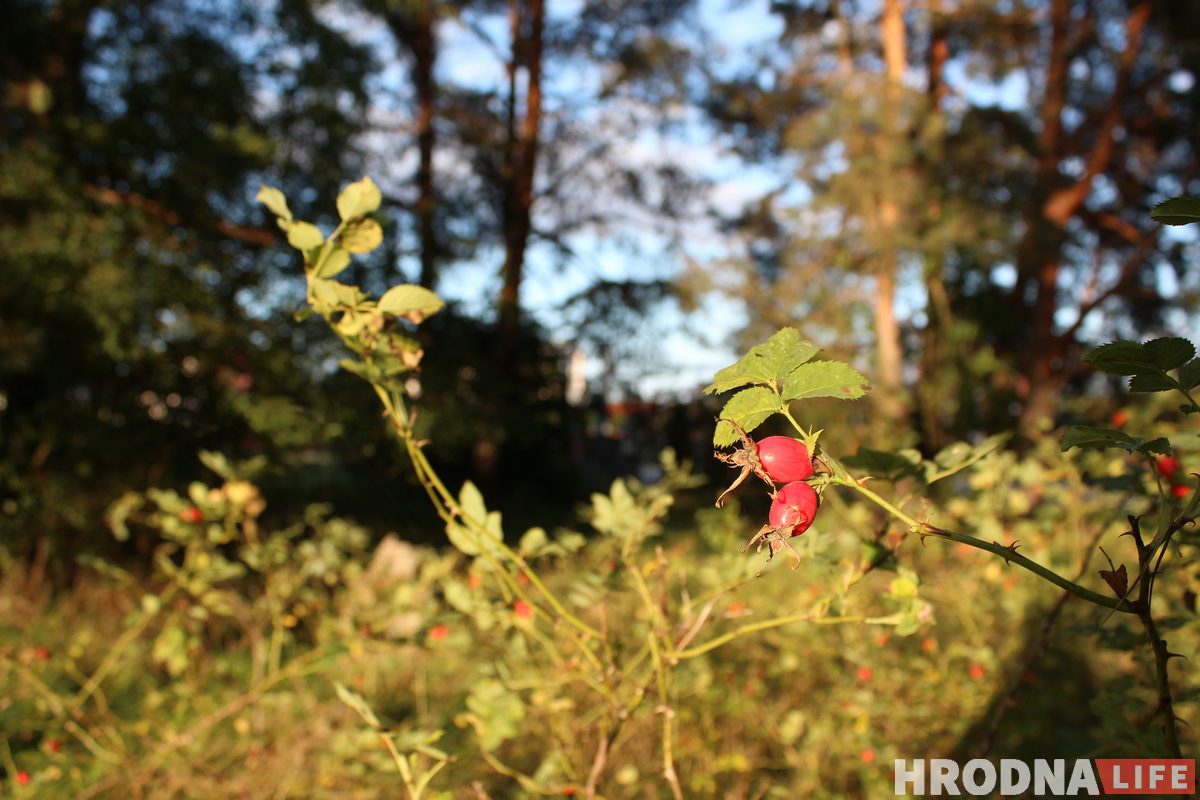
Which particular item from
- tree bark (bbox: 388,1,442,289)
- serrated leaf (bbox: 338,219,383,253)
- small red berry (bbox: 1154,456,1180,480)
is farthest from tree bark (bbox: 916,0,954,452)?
serrated leaf (bbox: 338,219,383,253)

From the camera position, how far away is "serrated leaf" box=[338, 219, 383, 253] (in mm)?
955

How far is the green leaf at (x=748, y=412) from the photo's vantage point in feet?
2.10

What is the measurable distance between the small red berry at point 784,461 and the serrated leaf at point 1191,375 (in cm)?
28

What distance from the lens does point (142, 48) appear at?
4.88 metres

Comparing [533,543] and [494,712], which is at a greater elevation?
[533,543]

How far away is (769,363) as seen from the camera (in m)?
0.67

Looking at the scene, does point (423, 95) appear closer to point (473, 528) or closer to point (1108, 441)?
point (473, 528)

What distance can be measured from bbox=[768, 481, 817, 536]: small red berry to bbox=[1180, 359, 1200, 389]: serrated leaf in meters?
0.28

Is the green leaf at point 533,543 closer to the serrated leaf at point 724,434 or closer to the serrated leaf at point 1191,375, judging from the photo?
the serrated leaf at point 724,434

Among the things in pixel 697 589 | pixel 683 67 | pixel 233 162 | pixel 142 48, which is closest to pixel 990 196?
pixel 683 67

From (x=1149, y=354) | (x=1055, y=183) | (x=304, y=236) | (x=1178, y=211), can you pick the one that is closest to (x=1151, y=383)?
(x=1149, y=354)

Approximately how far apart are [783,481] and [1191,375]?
31 centimetres

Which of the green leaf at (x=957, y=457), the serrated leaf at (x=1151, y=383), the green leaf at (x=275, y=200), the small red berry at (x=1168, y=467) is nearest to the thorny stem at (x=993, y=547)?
the serrated leaf at (x=1151, y=383)

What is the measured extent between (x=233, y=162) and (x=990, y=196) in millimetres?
6031
